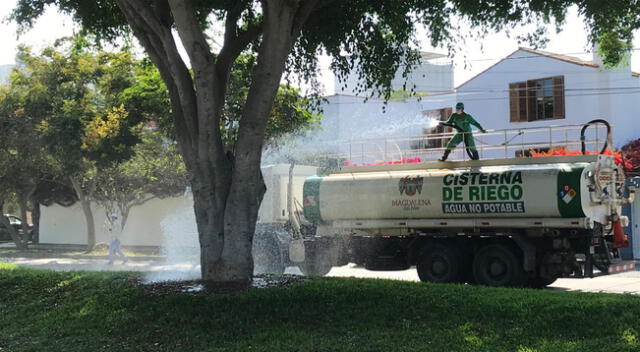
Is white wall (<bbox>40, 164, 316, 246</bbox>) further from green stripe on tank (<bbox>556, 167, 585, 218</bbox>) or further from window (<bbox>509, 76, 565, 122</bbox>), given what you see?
window (<bbox>509, 76, 565, 122</bbox>)

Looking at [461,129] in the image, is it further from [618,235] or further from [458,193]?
[618,235]

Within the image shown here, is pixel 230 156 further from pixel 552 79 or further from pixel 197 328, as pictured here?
pixel 552 79

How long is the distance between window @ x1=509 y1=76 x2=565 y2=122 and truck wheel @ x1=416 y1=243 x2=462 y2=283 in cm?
1472

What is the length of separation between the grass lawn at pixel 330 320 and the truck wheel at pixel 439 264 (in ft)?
15.2

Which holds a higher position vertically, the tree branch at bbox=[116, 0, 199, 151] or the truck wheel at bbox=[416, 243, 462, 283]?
the tree branch at bbox=[116, 0, 199, 151]

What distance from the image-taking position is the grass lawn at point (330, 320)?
779 cm

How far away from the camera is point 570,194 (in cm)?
1380

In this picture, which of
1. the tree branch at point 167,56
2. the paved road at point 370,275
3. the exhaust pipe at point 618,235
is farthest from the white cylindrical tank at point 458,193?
the tree branch at point 167,56

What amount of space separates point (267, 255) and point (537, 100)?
50.9ft

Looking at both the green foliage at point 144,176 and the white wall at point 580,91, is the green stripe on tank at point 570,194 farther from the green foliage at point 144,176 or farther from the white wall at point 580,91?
the green foliage at point 144,176

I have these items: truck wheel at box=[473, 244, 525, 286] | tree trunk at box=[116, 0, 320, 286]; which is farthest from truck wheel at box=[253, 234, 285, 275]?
tree trunk at box=[116, 0, 320, 286]

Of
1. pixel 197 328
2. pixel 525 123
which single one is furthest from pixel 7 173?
pixel 197 328

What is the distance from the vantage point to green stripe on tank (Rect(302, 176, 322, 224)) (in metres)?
17.6

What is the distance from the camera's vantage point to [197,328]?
8859mm
